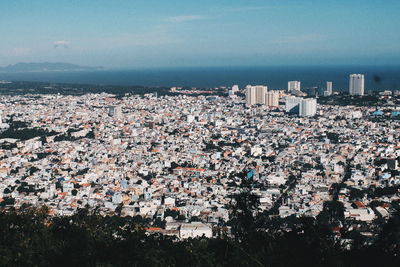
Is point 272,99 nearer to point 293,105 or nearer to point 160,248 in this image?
point 293,105

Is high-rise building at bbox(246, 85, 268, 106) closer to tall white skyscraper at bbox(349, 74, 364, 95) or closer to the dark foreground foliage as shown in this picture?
tall white skyscraper at bbox(349, 74, 364, 95)

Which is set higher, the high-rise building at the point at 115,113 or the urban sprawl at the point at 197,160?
the high-rise building at the point at 115,113

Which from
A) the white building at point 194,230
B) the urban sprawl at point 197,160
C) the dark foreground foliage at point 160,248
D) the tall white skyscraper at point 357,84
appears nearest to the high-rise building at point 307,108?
the urban sprawl at point 197,160

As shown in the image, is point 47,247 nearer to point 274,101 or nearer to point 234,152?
point 234,152

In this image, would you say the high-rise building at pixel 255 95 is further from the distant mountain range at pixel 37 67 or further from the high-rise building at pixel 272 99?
the distant mountain range at pixel 37 67

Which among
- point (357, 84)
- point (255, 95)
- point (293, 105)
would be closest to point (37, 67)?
point (255, 95)

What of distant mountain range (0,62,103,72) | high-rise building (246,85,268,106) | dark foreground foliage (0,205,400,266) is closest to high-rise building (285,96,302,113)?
high-rise building (246,85,268,106)

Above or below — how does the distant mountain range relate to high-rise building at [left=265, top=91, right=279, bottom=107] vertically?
above
